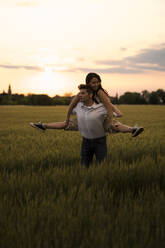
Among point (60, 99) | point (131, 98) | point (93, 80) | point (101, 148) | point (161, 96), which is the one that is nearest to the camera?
point (93, 80)

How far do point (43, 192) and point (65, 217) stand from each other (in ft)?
2.44

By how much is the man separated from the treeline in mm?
91281

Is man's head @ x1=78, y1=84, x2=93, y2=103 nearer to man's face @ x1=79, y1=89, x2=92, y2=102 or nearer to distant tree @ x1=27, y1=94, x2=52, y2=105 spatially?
man's face @ x1=79, y1=89, x2=92, y2=102

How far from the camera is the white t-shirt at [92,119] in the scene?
13.8 feet

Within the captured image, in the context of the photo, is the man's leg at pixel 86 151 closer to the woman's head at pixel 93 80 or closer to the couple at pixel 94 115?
the couple at pixel 94 115

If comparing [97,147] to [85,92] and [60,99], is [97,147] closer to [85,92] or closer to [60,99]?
[85,92]

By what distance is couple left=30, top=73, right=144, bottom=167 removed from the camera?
13.3ft

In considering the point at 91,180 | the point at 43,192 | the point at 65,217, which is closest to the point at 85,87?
the point at 91,180

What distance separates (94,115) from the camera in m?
4.20

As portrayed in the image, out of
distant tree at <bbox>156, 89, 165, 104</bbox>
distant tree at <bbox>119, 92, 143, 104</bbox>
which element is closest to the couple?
distant tree at <bbox>119, 92, 143, 104</bbox>

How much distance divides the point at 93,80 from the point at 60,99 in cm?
9482

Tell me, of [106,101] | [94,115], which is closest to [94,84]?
[106,101]

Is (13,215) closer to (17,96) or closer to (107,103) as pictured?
(107,103)

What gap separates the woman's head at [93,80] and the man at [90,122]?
75mm
